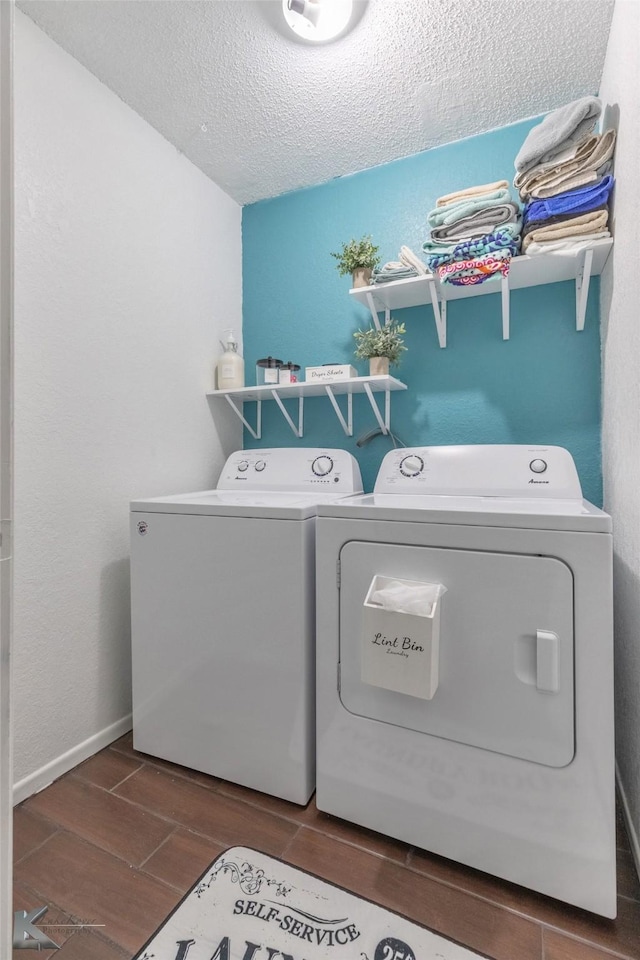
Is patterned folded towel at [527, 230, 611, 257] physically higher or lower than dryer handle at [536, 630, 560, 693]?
higher

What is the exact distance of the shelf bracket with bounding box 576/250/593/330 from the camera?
148cm

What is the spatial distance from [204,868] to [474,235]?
6.64 ft

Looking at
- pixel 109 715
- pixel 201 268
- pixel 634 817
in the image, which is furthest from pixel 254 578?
pixel 201 268

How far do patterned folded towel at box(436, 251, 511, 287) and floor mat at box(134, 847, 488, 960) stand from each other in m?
1.78

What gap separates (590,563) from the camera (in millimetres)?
962

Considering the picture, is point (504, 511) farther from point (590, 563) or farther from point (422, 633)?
point (422, 633)

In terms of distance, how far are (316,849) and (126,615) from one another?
1.01 metres

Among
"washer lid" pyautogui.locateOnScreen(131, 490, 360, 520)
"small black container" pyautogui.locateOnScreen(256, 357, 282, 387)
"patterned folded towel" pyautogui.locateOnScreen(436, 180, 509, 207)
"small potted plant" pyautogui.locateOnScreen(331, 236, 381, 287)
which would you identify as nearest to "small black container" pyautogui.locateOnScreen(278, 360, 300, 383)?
"small black container" pyautogui.locateOnScreen(256, 357, 282, 387)

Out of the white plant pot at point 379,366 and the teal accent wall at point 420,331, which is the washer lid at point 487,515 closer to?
the teal accent wall at point 420,331

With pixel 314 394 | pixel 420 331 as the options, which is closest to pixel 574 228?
pixel 420 331

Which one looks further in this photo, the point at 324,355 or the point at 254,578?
the point at 324,355

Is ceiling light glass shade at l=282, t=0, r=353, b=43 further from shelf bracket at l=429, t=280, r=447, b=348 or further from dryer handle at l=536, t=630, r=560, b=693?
dryer handle at l=536, t=630, r=560, b=693

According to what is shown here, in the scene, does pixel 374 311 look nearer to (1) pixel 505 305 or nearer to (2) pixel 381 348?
(2) pixel 381 348

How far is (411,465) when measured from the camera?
1.68 m
